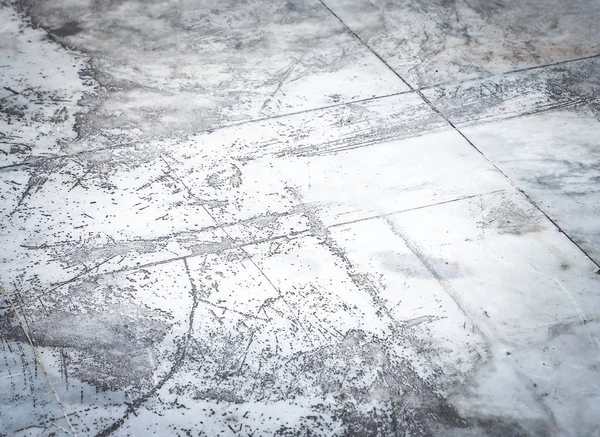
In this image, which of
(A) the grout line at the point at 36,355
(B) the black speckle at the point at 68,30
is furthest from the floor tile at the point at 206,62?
(A) the grout line at the point at 36,355

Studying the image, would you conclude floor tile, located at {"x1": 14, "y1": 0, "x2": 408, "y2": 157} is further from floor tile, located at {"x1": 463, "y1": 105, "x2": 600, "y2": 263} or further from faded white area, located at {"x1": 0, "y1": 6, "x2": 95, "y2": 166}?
floor tile, located at {"x1": 463, "y1": 105, "x2": 600, "y2": 263}

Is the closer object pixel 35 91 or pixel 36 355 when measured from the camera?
pixel 36 355

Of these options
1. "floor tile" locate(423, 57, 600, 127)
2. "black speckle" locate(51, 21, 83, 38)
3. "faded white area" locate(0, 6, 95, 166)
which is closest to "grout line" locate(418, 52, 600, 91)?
"floor tile" locate(423, 57, 600, 127)

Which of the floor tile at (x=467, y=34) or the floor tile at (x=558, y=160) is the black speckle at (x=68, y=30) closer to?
the floor tile at (x=467, y=34)

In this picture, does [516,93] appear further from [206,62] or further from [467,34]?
[206,62]

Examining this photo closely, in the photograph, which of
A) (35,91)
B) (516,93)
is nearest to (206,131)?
(35,91)

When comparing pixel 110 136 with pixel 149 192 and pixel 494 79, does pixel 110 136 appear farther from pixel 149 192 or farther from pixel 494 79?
pixel 494 79

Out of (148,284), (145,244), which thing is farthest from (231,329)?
(145,244)

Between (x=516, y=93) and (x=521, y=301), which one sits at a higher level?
(x=516, y=93)
